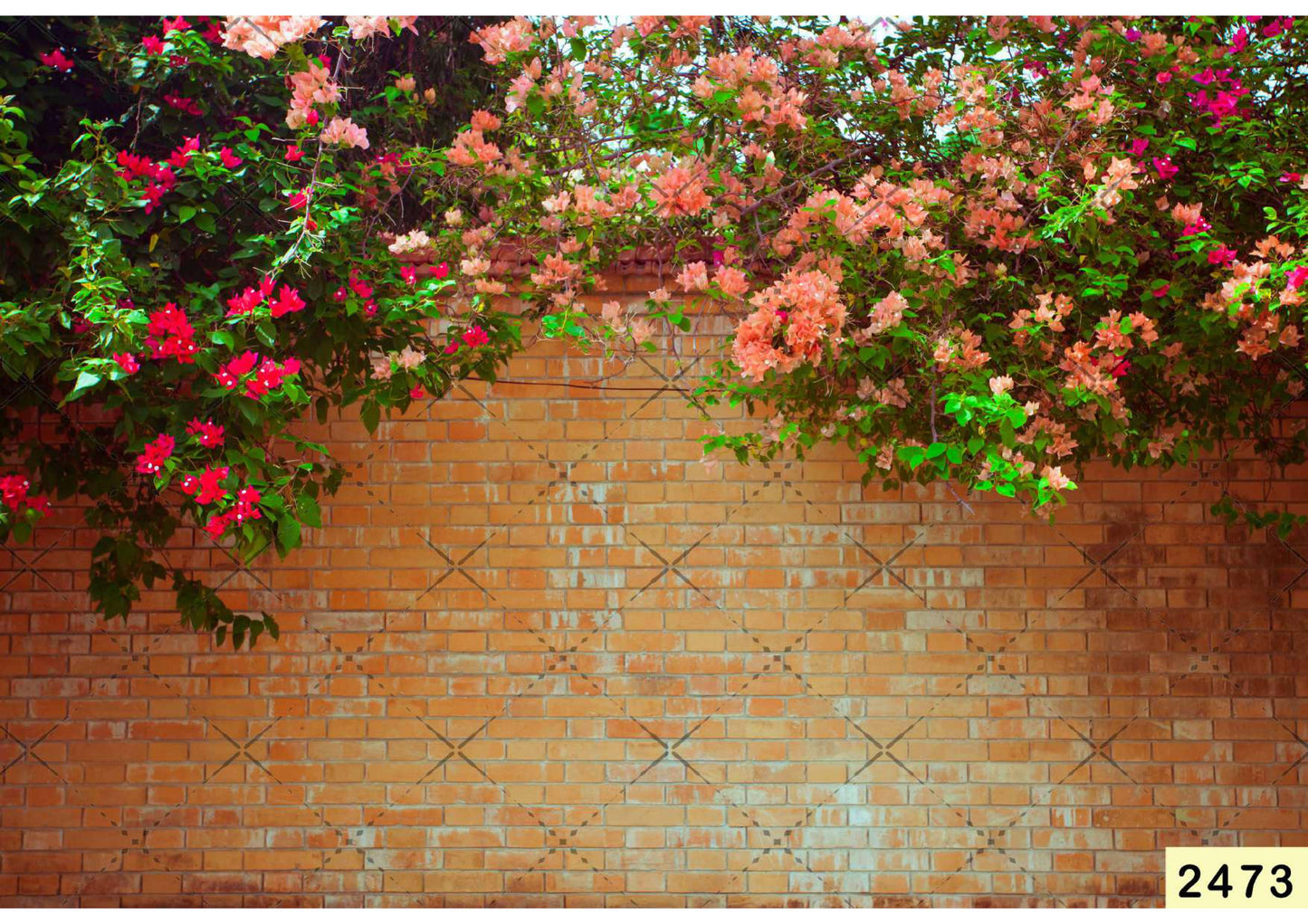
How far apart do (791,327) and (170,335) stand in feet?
4.82

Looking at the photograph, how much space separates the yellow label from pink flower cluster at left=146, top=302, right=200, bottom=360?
127 inches

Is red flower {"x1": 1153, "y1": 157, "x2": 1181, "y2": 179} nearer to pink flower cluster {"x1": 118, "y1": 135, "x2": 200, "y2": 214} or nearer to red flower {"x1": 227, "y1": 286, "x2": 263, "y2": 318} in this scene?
red flower {"x1": 227, "y1": 286, "x2": 263, "y2": 318}

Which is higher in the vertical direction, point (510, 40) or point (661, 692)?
point (510, 40)

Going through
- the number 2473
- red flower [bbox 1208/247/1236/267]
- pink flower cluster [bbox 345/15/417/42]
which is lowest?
the number 2473

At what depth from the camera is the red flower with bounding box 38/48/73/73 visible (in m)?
2.95

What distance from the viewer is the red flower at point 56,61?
9.69 feet

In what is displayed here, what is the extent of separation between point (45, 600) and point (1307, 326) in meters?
4.05

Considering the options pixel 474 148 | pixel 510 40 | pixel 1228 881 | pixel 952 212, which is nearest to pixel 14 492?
pixel 474 148

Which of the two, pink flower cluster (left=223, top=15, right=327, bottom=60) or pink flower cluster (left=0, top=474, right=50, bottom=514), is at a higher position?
pink flower cluster (left=223, top=15, right=327, bottom=60)

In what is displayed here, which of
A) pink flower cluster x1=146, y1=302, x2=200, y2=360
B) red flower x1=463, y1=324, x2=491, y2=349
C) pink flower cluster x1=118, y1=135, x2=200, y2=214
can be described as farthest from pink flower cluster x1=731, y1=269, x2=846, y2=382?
pink flower cluster x1=118, y1=135, x2=200, y2=214

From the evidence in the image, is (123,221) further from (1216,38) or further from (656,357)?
(1216,38)

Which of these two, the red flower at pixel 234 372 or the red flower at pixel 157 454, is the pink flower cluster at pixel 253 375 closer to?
the red flower at pixel 234 372

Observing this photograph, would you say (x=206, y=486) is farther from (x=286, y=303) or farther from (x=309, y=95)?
(x=309, y=95)

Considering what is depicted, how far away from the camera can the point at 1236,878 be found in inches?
137
